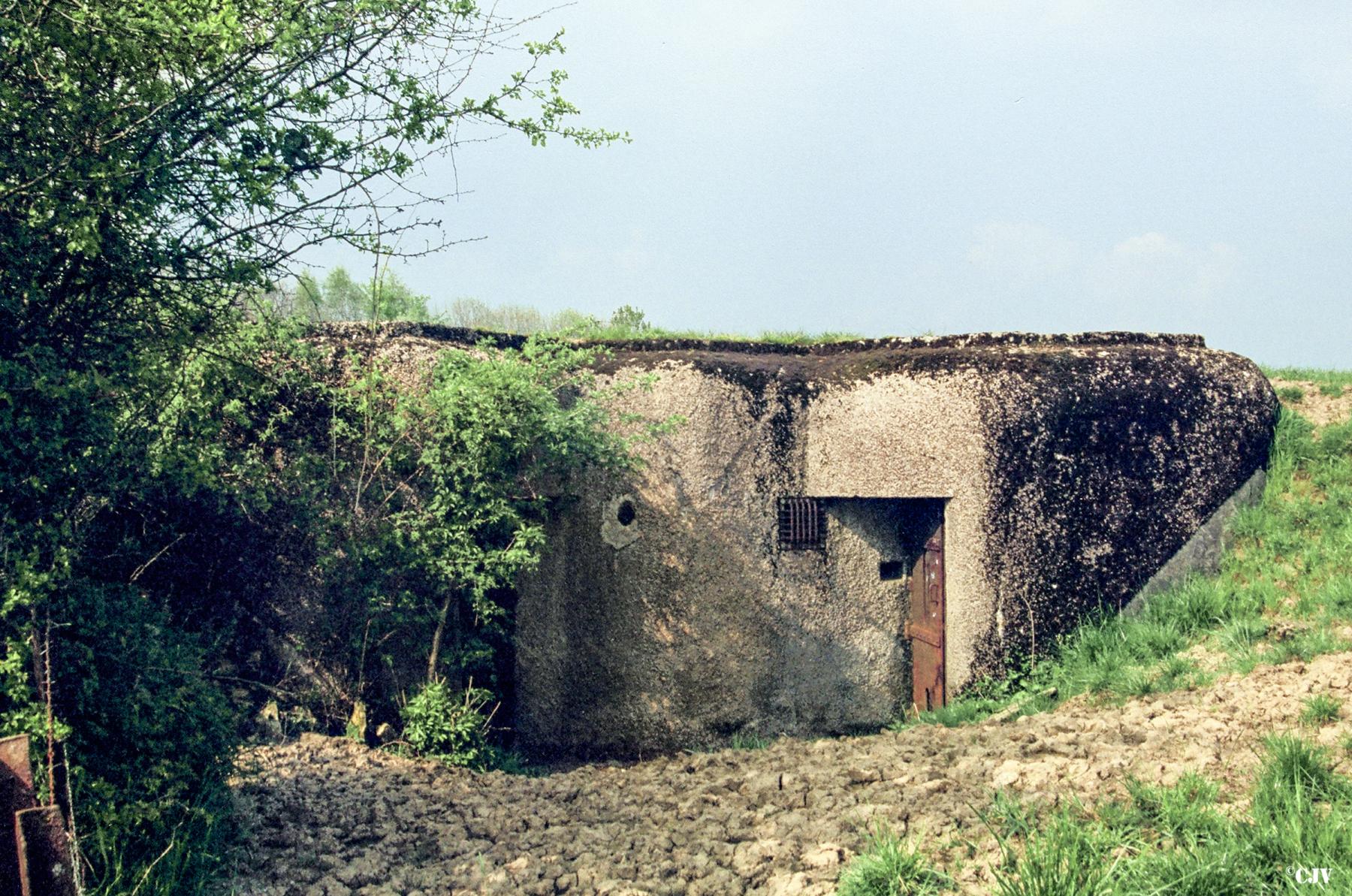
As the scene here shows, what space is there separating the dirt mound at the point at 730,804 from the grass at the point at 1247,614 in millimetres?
350

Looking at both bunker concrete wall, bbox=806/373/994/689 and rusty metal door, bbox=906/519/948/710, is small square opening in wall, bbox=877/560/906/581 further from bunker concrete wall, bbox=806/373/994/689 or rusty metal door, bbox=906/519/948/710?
bunker concrete wall, bbox=806/373/994/689

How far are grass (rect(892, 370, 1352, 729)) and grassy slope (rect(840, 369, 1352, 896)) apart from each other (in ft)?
0.04

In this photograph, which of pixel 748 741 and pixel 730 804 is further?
pixel 748 741

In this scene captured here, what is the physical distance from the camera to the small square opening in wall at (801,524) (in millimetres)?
8258

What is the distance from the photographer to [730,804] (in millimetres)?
5734

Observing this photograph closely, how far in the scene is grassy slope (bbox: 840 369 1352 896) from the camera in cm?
369

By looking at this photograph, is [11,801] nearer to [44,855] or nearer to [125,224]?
[44,855]

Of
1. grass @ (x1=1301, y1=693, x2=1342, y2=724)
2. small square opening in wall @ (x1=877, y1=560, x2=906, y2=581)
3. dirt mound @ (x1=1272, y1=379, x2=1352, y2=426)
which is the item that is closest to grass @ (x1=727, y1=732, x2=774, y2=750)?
small square opening in wall @ (x1=877, y1=560, x2=906, y2=581)

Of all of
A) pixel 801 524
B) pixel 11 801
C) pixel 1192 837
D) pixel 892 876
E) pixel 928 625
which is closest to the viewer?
pixel 11 801

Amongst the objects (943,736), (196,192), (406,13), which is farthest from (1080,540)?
(196,192)

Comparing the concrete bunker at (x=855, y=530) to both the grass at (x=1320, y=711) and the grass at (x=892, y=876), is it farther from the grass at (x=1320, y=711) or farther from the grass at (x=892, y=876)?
the grass at (x=892, y=876)

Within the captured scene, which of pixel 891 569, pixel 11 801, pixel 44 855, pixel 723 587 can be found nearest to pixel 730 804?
pixel 723 587

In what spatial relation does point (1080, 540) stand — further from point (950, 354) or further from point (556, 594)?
point (556, 594)

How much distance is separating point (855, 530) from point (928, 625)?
993mm
